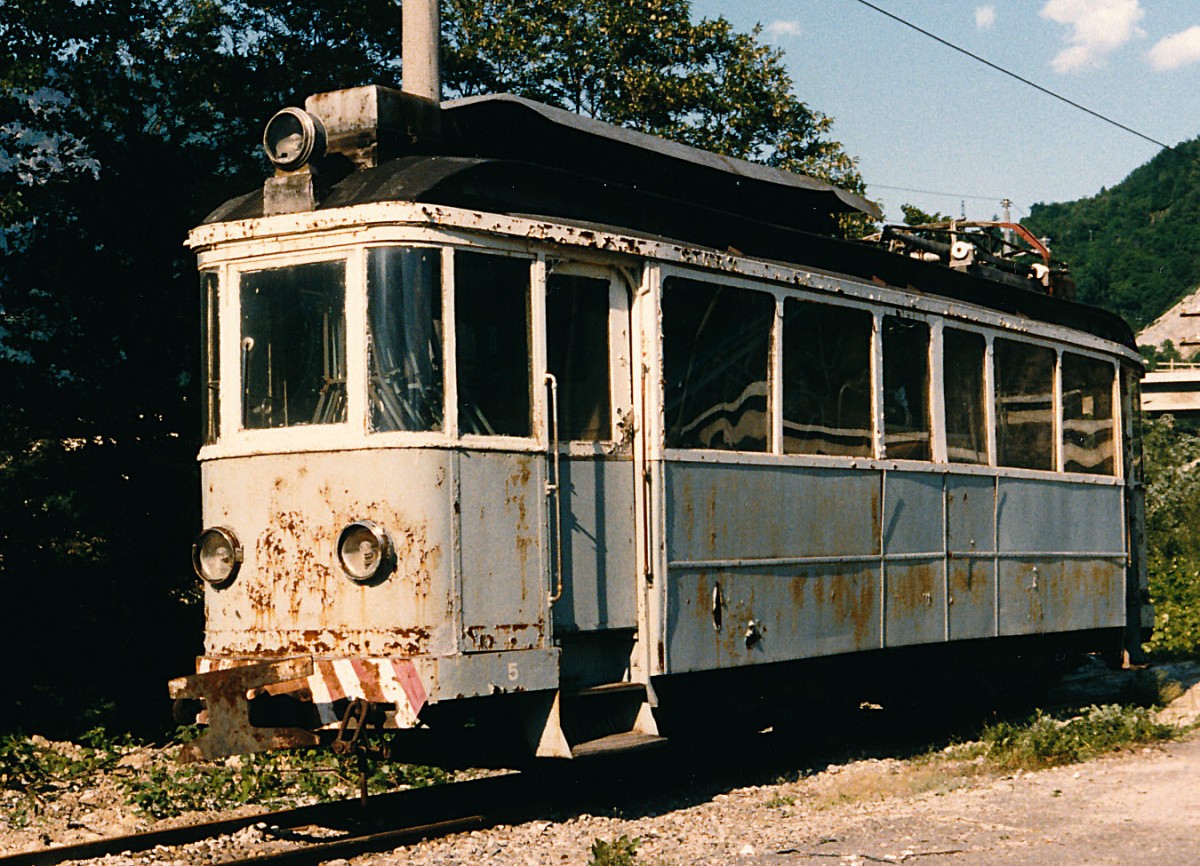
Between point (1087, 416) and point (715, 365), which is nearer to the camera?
point (715, 365)

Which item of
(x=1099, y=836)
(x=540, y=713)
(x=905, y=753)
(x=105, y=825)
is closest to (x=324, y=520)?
(x=540, y=713)


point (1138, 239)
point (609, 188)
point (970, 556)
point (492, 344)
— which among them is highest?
point (1138, 239)

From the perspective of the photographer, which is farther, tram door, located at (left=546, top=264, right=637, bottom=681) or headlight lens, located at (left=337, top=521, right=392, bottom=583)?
tram door, located at (left=546, top=264, right=637, bottom=681)

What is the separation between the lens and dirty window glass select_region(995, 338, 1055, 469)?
11.3 meters

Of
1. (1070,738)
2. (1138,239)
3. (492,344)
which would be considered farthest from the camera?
(1138,239)

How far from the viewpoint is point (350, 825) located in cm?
766

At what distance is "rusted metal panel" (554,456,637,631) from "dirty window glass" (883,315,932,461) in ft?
8.43

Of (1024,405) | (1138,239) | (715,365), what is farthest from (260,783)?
(1138,239)

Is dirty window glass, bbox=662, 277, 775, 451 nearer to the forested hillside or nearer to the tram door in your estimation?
the tram door

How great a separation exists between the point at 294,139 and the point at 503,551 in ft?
7.43

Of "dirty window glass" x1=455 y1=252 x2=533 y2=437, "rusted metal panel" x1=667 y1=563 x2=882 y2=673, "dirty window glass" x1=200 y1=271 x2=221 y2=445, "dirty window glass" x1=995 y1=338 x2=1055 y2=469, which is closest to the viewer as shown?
"dirty window glass" x1=455 y1=252 x2=533 y2=437

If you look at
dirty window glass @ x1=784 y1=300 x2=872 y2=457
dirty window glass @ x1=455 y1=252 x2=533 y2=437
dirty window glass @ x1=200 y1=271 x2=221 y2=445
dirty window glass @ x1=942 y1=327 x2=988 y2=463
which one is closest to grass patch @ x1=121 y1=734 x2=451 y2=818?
dirty window glass @ x1=200 y1=271 x2=221 y2=445

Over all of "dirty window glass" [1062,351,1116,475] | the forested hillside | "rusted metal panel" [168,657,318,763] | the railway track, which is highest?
the forested hillside

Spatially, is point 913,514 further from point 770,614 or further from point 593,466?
point 593,466
